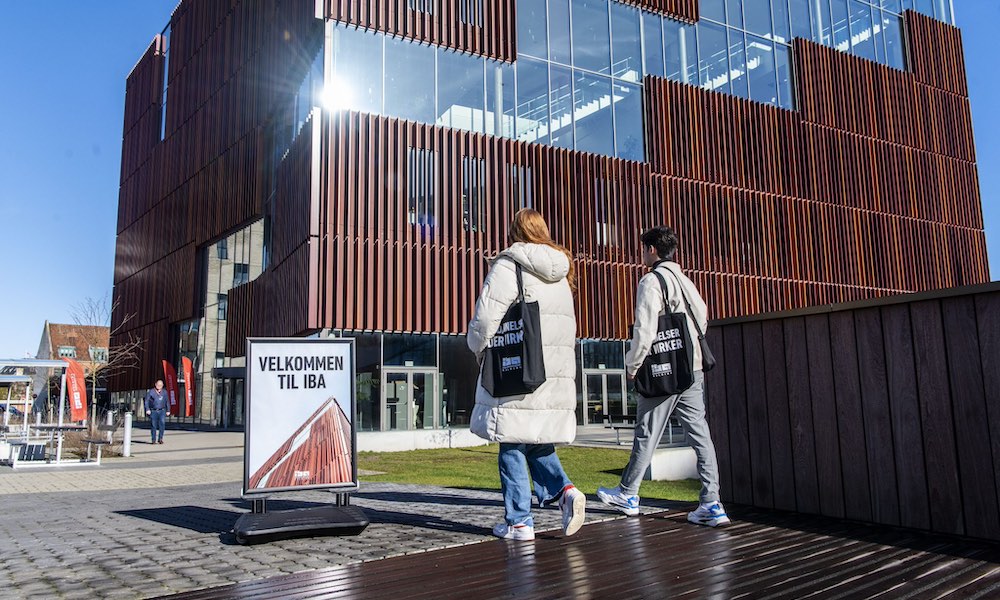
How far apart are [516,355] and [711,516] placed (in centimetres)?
175

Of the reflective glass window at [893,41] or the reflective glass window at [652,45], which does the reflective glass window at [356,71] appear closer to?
the reflective glass window at [652,45]

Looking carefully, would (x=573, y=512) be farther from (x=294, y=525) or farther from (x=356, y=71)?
(x=356, y=71)

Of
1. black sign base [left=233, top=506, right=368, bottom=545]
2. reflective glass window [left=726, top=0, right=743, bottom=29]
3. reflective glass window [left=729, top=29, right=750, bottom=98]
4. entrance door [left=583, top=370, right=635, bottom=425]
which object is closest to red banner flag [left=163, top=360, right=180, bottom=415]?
entrance door [left=583, top=370, right=635, bottom=425]

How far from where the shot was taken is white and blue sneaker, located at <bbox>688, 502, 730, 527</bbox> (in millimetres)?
4734

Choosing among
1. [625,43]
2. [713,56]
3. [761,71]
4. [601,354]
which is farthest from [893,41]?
[601,354]

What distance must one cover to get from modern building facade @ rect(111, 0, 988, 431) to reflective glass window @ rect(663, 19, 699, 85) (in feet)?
0.35

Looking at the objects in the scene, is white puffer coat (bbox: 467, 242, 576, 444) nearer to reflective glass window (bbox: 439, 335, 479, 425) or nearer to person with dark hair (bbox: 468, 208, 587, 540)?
person with dark hair (bbox: 468, 208, 587, 540)

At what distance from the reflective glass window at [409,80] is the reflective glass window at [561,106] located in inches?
158

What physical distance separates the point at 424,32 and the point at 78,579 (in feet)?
64.4

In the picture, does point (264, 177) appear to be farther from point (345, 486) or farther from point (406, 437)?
point (345, 486)

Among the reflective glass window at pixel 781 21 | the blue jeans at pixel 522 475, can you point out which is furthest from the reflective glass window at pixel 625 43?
the blue jeans at pixel 522 475

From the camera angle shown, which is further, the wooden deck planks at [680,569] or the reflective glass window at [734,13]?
the reflective glass window at [734,13]

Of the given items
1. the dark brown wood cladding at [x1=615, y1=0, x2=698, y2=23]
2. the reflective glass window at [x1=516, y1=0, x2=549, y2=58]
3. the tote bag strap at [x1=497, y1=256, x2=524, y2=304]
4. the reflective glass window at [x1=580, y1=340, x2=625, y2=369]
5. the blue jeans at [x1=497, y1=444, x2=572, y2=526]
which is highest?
the dark brown wood cladding at [x1=615, y1=0, x2=698, y2=23]

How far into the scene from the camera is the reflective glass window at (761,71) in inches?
1065
